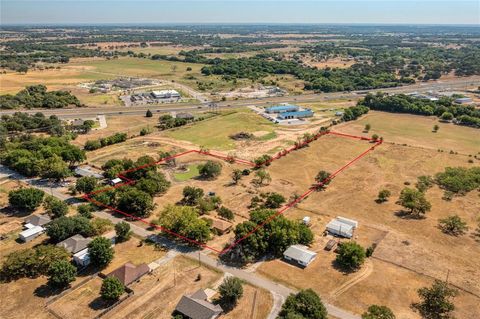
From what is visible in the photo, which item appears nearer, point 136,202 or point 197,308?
point 197,308

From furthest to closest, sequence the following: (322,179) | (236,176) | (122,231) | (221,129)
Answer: (221,129) < (236,176) < (322,179) < (122,231)

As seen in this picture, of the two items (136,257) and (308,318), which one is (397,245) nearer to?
(308,318)

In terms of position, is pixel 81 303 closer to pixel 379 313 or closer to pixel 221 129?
pixel 379 313

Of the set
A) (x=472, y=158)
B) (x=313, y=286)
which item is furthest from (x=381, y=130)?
(x=313, y=286)

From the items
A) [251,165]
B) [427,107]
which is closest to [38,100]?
[251,165]

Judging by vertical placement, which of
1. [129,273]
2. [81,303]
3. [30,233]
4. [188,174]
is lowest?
[81,303]

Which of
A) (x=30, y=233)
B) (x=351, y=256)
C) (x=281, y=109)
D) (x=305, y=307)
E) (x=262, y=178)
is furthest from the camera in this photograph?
(x=281, y=109)

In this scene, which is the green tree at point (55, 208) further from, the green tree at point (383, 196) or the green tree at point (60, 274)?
the green tree at point (383, 196)

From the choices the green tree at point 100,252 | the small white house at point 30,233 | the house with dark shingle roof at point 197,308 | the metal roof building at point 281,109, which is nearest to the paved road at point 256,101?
the metal roof building at point 281,109
